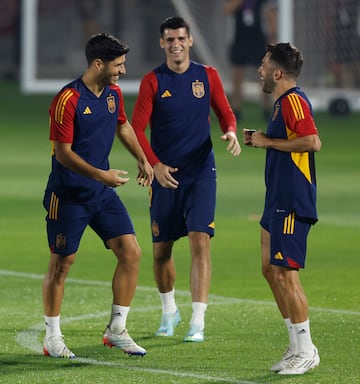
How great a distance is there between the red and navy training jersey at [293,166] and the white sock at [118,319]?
139cm

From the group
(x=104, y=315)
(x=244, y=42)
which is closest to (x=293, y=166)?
(x=104, y=315)

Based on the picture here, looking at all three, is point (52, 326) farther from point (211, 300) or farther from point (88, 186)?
point (211, 300)

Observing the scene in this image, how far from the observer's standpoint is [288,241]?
8.64 meters

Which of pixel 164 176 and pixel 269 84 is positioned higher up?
pixel 269 84

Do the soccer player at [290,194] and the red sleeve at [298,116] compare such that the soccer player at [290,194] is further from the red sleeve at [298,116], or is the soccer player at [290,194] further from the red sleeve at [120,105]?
the red sleeve at [120,105]

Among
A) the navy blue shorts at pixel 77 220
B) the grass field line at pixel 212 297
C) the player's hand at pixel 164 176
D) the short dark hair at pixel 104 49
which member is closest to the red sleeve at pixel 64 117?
the short dark hair at pixel 104 49

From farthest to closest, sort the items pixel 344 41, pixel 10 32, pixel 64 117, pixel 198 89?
1. pixel 10 32
2. pixel 344 41
3. pixel 198 89
4. pixel 64 117

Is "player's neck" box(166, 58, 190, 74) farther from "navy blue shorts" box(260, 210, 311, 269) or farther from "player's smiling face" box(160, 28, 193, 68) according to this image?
"navy blue shorts" box(260, 210, 311, 269)

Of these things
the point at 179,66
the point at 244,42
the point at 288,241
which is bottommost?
the point at 288,241

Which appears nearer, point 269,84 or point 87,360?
point 269,84

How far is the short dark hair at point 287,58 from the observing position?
8688 mm

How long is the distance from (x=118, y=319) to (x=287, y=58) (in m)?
2.05

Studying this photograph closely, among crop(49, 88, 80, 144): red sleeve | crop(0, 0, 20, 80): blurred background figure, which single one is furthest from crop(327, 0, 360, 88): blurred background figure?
crop(49, 88, 80, 144): red sleeve

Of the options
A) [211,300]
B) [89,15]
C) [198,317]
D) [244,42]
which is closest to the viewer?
[198,317]
